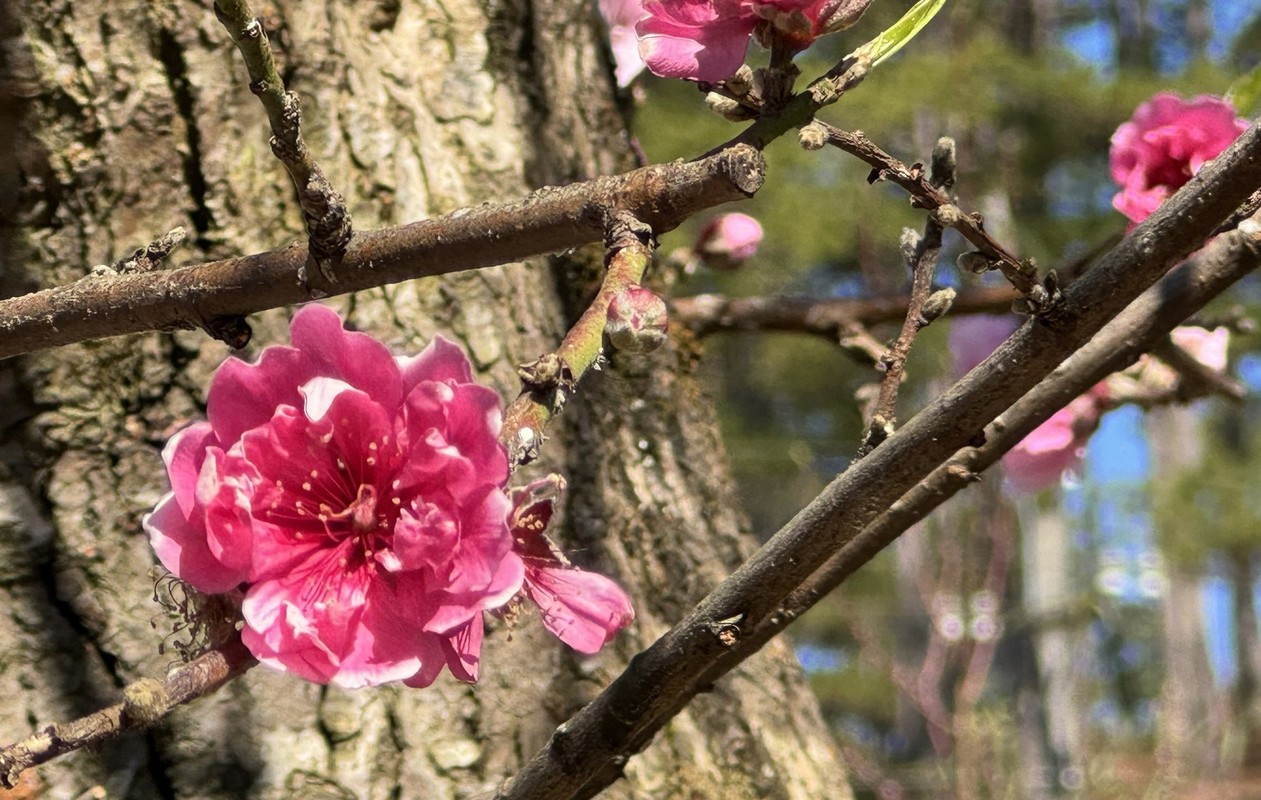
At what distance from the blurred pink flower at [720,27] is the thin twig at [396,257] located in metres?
0.06

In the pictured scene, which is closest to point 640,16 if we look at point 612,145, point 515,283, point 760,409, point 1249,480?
point 515,283

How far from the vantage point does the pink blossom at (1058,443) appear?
1.24 m

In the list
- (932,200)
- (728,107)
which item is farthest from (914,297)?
(728,107)

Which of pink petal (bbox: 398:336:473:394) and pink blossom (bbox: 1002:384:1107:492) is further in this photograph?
pink blossom (bbox: 1002:384:1107:492)

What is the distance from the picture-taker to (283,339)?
107cm

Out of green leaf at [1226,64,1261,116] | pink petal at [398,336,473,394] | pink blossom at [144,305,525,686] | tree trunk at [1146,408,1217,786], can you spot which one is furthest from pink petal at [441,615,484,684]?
tree trunk at [1146,408,1217,786]

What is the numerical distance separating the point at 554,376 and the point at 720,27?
0.23 metres

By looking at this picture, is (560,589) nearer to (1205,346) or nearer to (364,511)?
(364,511)

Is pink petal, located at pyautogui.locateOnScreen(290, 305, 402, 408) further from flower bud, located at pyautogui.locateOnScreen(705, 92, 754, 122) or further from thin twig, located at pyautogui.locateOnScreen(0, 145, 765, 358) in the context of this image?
flower bud, located at pyautogui.locateOnScreen(705, 92, 754, 122)

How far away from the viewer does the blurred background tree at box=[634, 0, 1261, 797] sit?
3.85 metres

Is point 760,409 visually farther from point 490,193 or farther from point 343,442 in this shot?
point 343,442

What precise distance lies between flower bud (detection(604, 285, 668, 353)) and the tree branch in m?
0.16

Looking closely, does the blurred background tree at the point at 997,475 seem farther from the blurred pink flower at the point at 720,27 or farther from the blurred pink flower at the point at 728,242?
the blurred pink flower at the point at 720,27

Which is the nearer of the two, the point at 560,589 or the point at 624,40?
the point at 560,589
